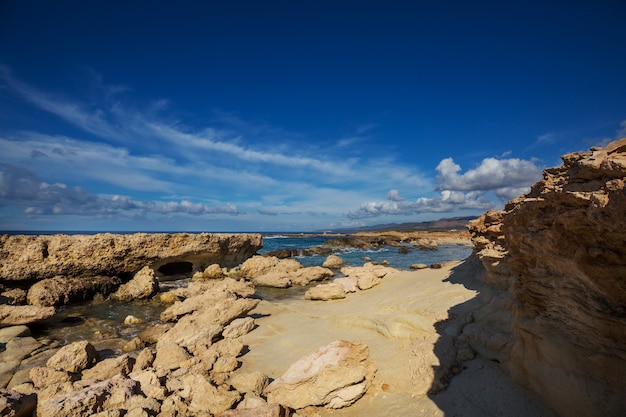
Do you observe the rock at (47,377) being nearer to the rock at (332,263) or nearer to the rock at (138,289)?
the rock at (138,289)

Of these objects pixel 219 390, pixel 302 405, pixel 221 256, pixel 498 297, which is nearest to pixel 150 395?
pixel 219 390

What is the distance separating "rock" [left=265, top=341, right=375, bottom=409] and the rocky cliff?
7.85 ft

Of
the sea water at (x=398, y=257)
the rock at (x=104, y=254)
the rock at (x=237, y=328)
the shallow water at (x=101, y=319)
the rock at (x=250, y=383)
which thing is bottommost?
the sea water at (x=398, y=257)

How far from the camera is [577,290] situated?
3.42 m

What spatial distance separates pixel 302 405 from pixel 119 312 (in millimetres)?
11491

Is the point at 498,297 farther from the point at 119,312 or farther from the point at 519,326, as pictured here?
the point at 119,312

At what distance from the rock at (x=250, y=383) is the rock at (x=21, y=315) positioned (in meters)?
8.68

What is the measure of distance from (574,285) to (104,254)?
18967 millimetres

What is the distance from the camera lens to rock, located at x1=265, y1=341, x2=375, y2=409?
5.10 m

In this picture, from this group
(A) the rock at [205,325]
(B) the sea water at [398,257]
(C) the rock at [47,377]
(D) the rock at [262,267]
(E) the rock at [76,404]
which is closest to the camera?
(E) the rock at [76,404]

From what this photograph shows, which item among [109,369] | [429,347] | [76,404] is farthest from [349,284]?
[76,404]

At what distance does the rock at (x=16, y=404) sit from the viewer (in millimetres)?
4457

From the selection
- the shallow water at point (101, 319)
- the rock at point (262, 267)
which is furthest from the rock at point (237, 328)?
the rock at point (262, 267)

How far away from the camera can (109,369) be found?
21.6 ft
